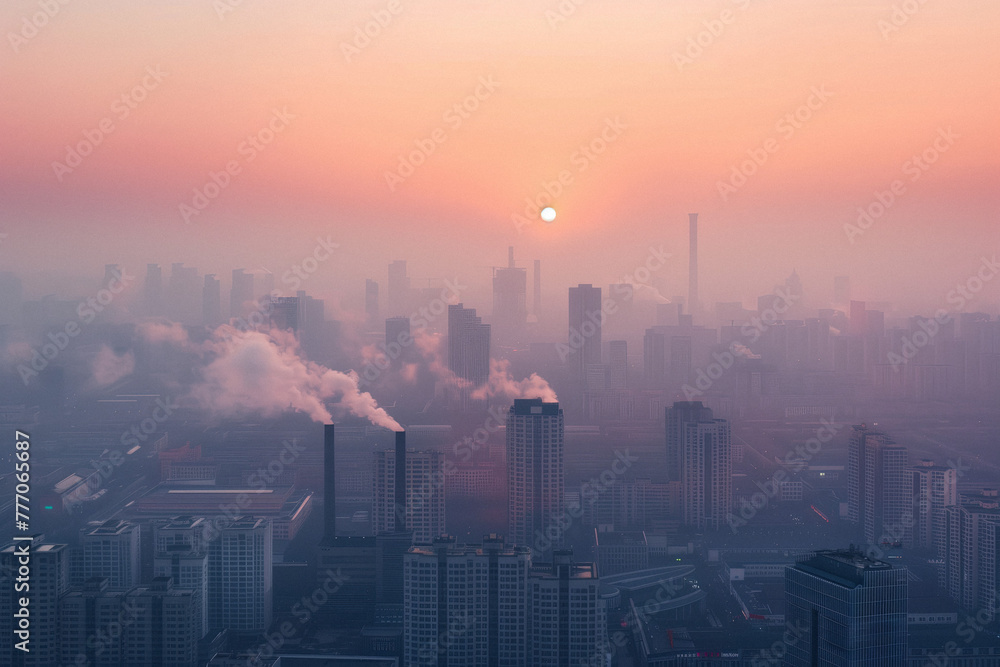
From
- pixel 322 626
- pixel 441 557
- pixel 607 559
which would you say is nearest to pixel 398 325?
pixel 607 559

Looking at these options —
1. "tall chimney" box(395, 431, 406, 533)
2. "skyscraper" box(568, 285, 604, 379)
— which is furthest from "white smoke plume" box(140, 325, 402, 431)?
"skyscraper" box(568, 285, 604, 379)

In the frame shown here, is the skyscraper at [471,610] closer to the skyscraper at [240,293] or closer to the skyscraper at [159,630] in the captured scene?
the skyscraper at [159,630]

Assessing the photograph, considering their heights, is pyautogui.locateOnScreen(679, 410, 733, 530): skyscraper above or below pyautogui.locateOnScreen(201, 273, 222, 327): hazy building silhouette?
below

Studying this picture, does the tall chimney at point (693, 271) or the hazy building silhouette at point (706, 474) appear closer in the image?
the hazy building silhouette at point (706, 474)

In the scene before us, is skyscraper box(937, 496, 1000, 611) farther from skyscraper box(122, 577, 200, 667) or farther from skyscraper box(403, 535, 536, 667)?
skyscraper box(122, 577, 200, 667)

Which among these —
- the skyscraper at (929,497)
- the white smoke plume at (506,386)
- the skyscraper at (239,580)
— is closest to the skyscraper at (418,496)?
the skyscraper at (239,580)

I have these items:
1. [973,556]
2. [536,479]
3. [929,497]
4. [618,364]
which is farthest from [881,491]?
[618,364]
